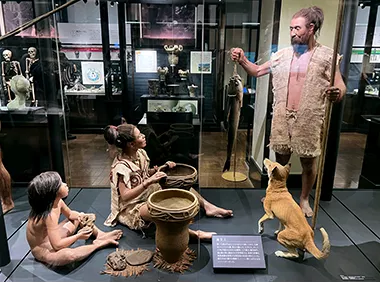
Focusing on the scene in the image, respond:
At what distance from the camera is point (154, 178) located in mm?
1821

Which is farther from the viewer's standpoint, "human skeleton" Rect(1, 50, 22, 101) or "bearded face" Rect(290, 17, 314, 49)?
"human skeleton" Rect(1, 50, 22, 101)

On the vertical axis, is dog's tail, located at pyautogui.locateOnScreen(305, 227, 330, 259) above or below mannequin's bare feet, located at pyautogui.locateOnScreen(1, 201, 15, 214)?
above

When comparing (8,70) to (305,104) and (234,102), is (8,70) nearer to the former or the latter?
(234,102)

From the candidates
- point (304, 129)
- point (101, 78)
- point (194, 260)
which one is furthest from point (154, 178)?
point (101, 78)

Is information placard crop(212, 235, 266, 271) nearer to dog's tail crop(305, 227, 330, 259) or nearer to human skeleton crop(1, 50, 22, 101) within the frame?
dog's tail crop(305, 227, 330, 259)

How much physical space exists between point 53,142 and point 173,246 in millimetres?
1570

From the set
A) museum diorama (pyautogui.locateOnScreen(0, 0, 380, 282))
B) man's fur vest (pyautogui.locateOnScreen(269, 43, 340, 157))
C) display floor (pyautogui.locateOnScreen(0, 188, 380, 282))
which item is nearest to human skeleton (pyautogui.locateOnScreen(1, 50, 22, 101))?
museum diorama (pyautogui.locateOnScreen(0, 0, 380, 282))

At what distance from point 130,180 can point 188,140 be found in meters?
0.88

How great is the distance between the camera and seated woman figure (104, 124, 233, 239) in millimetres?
1906

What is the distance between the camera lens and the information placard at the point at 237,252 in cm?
165

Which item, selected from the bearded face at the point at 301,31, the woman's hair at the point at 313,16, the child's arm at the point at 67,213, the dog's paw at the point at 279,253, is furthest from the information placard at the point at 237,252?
the woman's hair at the point at 313,16

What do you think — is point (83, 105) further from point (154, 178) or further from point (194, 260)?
point (194, 260)

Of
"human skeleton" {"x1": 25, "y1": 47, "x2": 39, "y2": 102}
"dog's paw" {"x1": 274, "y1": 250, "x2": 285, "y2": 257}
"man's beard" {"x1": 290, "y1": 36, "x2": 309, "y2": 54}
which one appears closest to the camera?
"dog's paw" {"x1": 274, "y1": 250, "x2": 285, "y2": 257}

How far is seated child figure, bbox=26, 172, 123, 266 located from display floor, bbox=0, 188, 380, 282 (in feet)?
0.30
